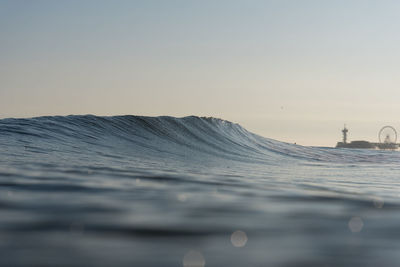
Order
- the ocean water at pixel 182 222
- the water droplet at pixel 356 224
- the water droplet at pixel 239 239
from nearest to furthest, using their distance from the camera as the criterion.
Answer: the ocean water at pixel 182 222 → the water droplet at pixel 239 239 → the water droplet at pixel 356 224

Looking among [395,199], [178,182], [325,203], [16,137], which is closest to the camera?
[325,203]

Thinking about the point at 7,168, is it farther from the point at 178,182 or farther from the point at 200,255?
the point at 200,255

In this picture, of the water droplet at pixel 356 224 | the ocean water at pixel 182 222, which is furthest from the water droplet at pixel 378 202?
the water droplet at pixel 356 224

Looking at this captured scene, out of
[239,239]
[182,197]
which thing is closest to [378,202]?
[182,197]

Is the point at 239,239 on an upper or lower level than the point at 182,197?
lower

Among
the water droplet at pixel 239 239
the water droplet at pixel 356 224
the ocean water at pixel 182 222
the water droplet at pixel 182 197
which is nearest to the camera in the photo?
the ocean water at pixel 182 222

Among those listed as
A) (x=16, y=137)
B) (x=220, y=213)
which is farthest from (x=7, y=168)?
(x=16, y=137)

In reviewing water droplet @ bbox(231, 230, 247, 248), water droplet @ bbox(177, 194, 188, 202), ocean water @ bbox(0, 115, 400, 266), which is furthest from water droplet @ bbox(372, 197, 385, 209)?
water droplet @ bbox(231, 230, 247, 248)

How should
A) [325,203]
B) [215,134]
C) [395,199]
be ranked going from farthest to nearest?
[215,134]
[395,199]
[325,203]

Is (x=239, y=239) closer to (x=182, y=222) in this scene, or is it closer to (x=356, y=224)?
(x=182, y=222)

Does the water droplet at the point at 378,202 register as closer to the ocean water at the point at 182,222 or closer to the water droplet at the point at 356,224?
the ocean water at the point at 182,222

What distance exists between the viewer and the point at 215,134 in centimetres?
2425

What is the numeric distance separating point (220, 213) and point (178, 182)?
7.95 feet

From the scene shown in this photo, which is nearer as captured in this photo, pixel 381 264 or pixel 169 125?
pixel 381 264
